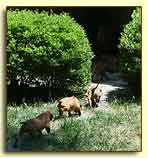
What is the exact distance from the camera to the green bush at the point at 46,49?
561cm

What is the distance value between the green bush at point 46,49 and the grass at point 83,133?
0.23m

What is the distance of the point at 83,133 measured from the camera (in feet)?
18.4

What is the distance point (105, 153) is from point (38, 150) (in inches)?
19.1

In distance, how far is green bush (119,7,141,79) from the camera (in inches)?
220

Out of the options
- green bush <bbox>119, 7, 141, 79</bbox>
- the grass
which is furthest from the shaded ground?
green bush <bbox>119, 7, 141, 79</bbox>

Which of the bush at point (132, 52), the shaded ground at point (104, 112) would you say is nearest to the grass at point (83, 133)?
the shaded ground at point (104, 112)

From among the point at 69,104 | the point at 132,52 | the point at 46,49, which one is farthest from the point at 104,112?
the point at 46,49

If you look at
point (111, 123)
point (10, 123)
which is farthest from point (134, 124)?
point (10, 123)

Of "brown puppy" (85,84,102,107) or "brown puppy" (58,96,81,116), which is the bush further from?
"brown puppy" (58,96,81,116)

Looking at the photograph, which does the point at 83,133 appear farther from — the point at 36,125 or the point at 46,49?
the point at 46,49

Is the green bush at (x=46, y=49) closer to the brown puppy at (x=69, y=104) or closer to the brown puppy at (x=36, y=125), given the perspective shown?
the brown puppy at (x=69, y=104)

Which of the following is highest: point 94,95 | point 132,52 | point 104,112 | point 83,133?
point 132,52

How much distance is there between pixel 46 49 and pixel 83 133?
66cm

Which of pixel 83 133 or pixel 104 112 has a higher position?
pixel 104 112
